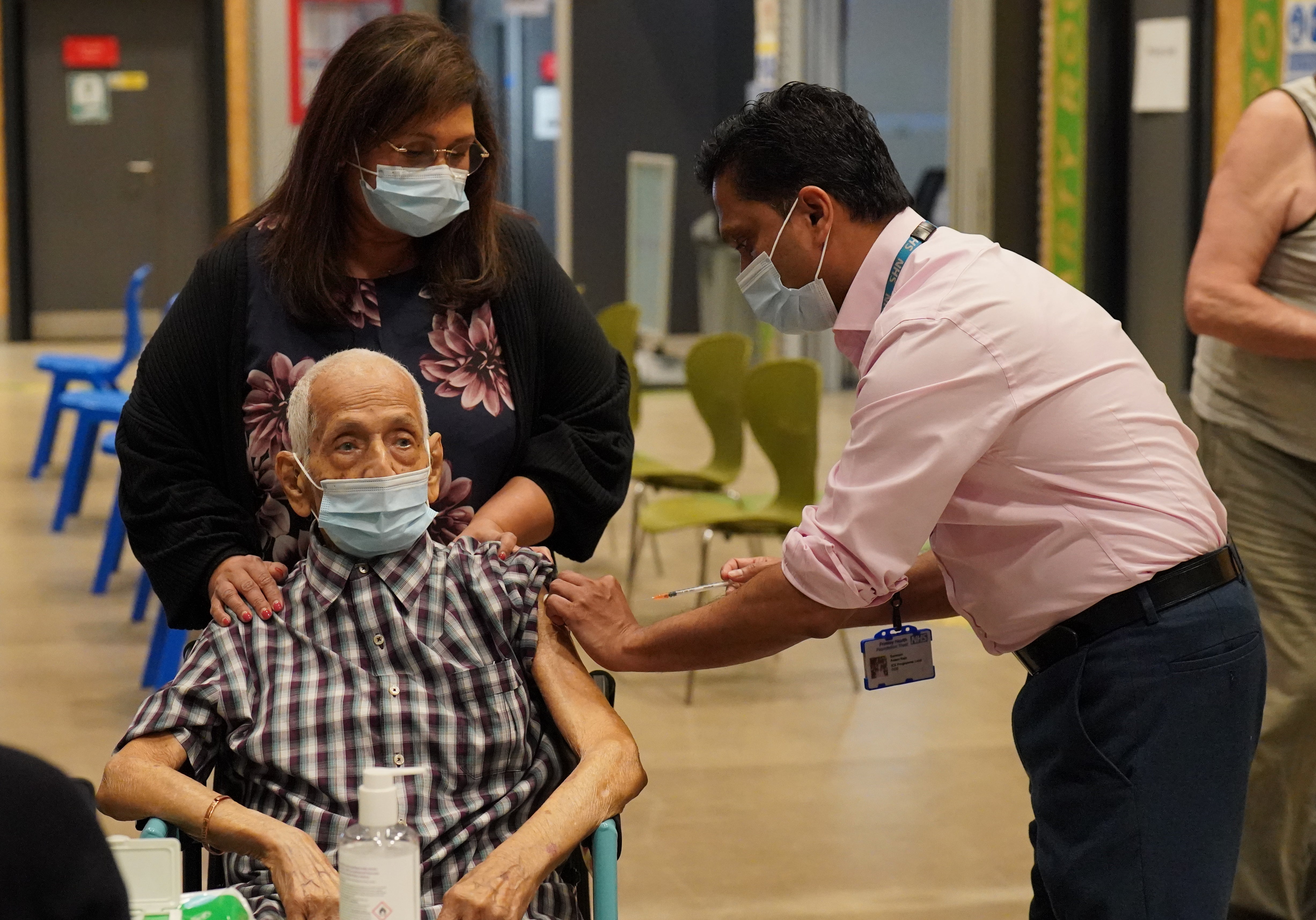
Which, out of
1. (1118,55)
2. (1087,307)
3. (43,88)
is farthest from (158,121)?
(1087,307)

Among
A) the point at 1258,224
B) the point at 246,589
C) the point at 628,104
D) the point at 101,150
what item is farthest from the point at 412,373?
the point at 101,150

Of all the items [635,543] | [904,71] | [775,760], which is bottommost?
[775,760]

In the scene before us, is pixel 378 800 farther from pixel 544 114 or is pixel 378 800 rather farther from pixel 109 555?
pixel 544 114

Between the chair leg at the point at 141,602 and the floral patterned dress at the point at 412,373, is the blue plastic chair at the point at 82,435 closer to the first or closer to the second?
the chair leg at the point at 141,602

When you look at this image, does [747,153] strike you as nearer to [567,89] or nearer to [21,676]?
[21,676]

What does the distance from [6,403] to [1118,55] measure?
7093 mm

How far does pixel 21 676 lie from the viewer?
4914 millimetres

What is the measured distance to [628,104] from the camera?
418 inches

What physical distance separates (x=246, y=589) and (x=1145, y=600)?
1.19m

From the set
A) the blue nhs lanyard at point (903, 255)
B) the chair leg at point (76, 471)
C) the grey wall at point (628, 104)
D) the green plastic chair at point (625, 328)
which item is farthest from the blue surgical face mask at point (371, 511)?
the grey wall at point (628, 104)

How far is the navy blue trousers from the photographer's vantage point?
1832 millimetres

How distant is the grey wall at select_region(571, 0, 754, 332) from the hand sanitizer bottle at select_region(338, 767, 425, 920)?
9.09 m

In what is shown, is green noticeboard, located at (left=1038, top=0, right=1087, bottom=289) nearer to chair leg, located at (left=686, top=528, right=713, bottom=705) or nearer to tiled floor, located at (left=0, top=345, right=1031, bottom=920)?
tiled floor, located at (left=0, top=345, right=1031, bottom=920)

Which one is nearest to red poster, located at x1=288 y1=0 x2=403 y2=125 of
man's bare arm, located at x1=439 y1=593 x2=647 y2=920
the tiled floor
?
the tiled floor
